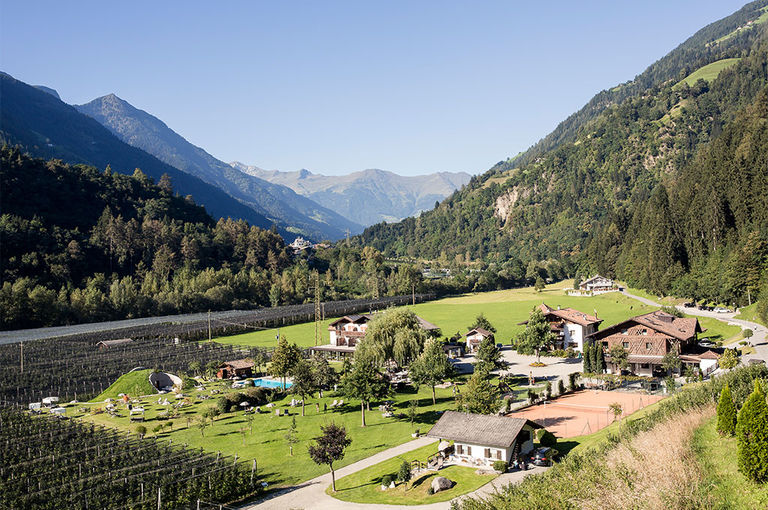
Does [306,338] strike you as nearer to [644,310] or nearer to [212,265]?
[644,310]

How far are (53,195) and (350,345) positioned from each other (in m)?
115

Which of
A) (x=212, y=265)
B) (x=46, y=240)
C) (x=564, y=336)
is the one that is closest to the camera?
(x=564, y=336)

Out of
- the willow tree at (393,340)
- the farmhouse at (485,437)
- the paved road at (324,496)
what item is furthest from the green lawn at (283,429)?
the willow tree at (393,340)

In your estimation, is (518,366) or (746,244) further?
(746,244)

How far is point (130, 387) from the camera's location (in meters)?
57.0

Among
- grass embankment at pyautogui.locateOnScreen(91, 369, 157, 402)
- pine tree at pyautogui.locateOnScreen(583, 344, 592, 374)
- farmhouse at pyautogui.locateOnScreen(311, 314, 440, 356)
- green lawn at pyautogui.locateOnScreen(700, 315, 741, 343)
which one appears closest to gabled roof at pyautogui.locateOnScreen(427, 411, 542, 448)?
pine tree at pyautogui.locateOnScreen(583, 344, 592, 374)

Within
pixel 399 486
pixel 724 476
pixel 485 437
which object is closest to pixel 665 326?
pixel 485 437

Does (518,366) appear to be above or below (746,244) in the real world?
below

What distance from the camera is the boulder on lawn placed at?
3091 centimetres

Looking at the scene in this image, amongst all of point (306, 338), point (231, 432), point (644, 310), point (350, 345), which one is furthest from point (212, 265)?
point (231, 432)

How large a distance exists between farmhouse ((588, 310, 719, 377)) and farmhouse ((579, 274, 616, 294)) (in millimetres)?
77363

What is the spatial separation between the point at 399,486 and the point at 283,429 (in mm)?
14678

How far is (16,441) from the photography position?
37281mm

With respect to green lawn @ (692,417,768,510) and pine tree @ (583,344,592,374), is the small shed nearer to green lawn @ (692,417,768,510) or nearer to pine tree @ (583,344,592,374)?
pine tree @ (583,344,592,374)
